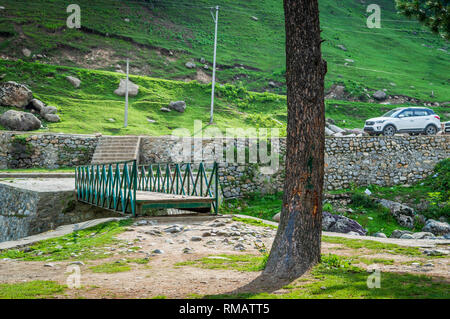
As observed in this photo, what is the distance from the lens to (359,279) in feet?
18.6

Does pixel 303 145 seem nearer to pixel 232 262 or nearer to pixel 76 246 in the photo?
pixel 232 262

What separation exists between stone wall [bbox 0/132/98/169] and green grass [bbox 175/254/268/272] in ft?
55.0

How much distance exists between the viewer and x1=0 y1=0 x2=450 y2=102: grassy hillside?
131 ft

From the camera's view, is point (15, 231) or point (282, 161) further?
point (282, 161)

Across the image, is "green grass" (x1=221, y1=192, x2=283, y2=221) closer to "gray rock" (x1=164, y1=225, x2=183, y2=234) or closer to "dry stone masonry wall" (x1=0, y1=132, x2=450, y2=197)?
"dry stone masonry wall" (x1=0, y1=132, x2=450, y2=197)

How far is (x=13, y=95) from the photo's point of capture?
24562 mm

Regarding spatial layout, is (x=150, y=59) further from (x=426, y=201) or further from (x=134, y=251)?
(x=134, y=251)

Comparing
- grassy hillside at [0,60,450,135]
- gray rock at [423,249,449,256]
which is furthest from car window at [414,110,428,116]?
gray rock at [423,249,449,256]

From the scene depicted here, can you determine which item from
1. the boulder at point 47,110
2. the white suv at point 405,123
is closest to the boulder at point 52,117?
the boulder at point 47,110

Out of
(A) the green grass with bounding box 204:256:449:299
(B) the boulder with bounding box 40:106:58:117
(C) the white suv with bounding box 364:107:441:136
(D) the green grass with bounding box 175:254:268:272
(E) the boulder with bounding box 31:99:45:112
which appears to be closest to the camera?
(A) the green grass with bounding box 204:256:449:299

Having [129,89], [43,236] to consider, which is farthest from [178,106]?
[43,236]

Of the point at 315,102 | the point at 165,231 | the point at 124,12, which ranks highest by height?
the point at 124,12

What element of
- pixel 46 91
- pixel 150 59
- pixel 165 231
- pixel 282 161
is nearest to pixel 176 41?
pixel 150 59
